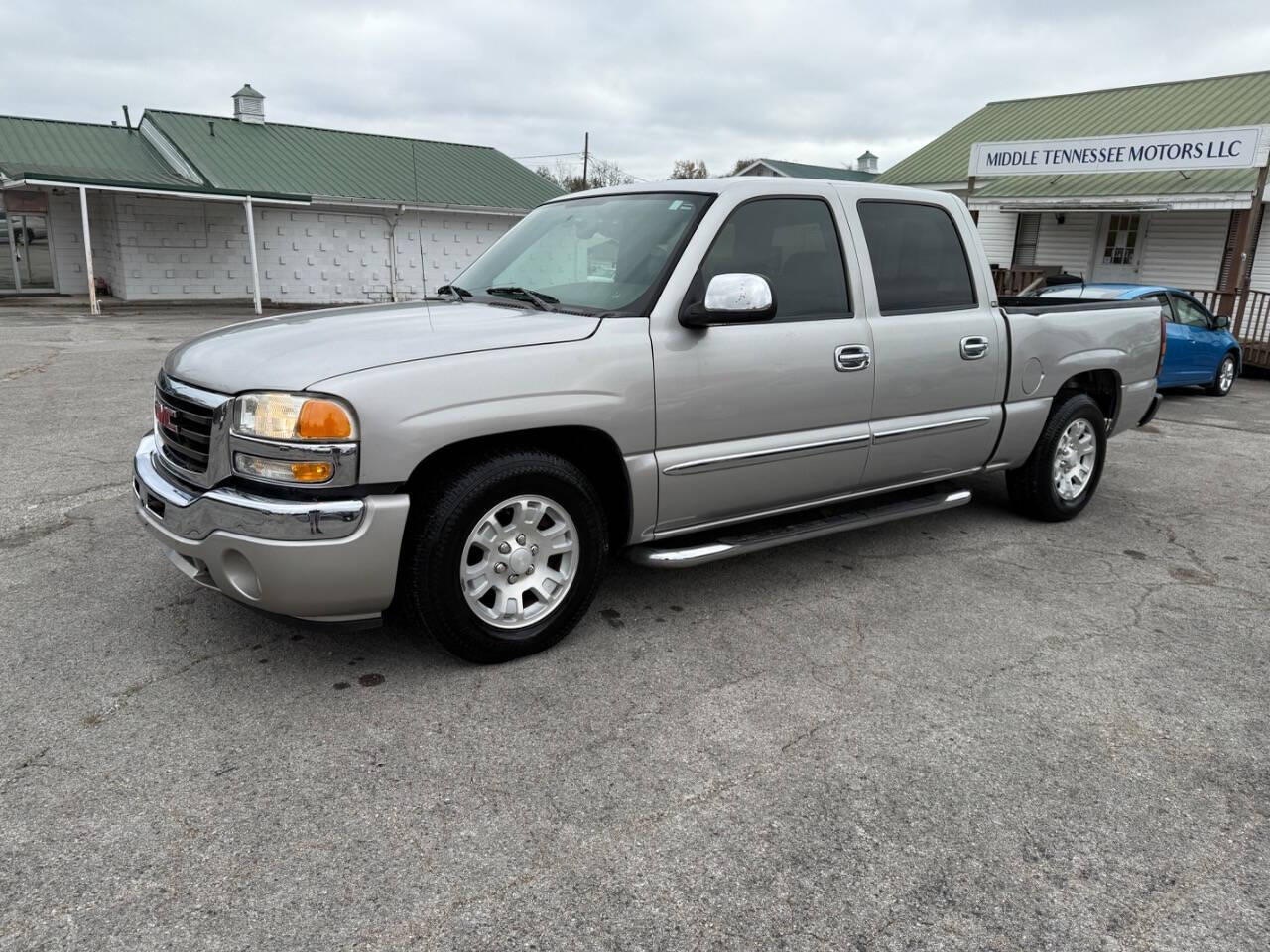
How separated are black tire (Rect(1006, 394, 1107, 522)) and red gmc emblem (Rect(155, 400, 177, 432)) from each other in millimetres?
4568

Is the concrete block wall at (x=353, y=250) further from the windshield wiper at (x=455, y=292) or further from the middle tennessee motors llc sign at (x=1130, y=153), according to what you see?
the windshield wiper at (x=455, y=292)

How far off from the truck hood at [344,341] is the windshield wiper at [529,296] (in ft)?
0.24

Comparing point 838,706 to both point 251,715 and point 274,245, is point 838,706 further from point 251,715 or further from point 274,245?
point 274,245

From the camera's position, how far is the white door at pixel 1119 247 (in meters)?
20.2

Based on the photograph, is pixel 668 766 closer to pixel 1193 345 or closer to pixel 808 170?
pixel 1193 345

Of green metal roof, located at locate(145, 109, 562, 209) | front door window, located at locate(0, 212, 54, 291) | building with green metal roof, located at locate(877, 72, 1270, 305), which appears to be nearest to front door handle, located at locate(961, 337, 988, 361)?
building with green metal roof, located at locate(877, 72, 1270, 305)

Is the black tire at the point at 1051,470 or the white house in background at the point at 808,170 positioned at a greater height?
the white house in background at the point at 808,170

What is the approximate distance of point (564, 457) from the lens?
3.71m

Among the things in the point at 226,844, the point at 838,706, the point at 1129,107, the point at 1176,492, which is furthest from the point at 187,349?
the point at 1129,107

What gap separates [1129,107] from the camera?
21328 mm

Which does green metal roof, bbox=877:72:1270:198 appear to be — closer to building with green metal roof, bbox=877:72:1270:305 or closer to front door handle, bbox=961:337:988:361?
building with green metal roof, bbox=877:72:1270:305

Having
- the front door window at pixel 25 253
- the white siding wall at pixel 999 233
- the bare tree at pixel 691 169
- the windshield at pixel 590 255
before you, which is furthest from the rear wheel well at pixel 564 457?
the bare tree at pixel 691 169

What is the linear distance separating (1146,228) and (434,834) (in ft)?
Answer: 72.0

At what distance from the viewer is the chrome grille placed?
3.26 metres
